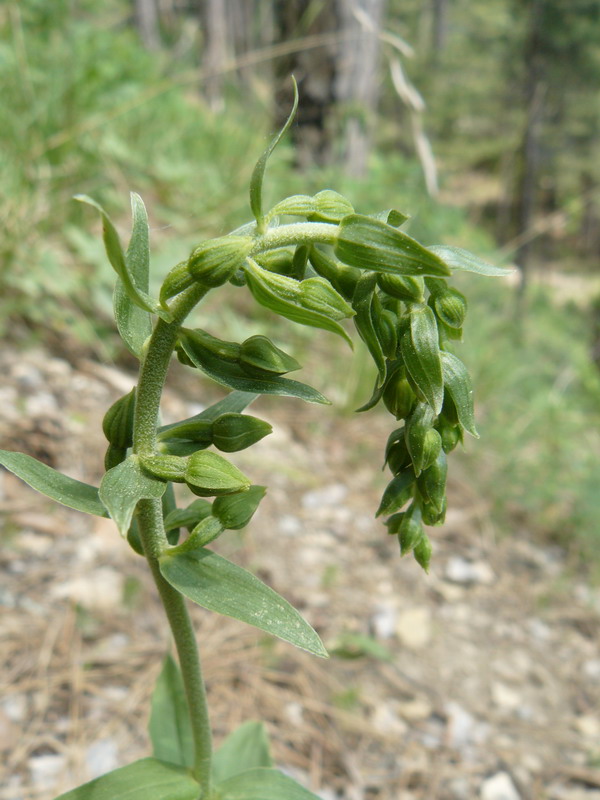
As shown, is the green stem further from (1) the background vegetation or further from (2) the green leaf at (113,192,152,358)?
(1) the background vegetation

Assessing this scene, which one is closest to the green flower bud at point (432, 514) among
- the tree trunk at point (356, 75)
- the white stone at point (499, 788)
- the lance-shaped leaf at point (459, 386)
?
the lance-shaped leaf at point (459, 386)

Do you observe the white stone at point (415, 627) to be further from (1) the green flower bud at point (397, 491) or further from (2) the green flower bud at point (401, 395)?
(2) the green flower bud at point (401, 395)

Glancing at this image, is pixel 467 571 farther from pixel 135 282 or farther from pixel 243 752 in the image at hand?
pixel 135 282

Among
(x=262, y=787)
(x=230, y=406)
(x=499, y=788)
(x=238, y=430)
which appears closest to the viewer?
(x=238, y=430)

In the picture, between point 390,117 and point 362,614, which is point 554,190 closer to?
point 390,117

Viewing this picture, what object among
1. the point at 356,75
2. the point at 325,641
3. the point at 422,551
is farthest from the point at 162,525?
the point at 356,75

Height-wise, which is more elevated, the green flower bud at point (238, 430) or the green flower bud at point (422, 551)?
the green flower bud at point (238, 430)
